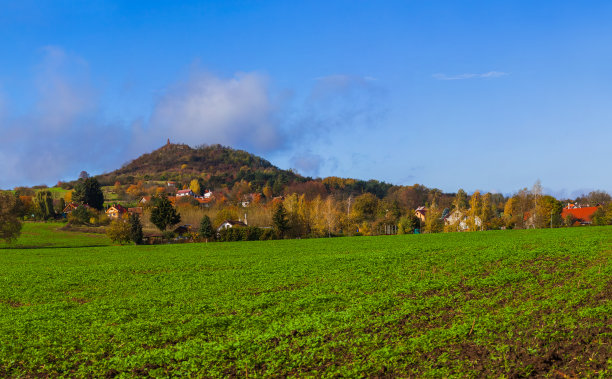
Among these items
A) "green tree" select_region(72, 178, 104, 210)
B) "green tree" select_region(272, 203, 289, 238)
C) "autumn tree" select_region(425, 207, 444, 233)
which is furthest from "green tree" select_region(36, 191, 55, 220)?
"autumn tree" select_region(425, 207, 444, 233)

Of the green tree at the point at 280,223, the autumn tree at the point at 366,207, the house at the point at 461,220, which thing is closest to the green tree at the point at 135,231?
the green tree at the point at 280,223

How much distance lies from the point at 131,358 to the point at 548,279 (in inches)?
697

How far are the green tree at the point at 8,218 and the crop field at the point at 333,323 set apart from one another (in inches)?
1936

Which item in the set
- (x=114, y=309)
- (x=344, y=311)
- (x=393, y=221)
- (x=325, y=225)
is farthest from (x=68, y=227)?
(x=344, y=311)

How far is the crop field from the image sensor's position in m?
11.2

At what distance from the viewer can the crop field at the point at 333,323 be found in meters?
11.2

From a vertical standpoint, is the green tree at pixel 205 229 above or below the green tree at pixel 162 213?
below

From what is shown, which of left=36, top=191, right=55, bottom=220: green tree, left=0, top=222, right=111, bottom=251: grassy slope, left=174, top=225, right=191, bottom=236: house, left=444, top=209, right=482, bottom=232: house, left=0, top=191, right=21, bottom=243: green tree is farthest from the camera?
left=36, top=191, right=55, bottom=220: green tree

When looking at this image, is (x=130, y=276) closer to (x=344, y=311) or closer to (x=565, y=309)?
(x=344, y=311)

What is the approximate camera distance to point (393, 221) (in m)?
105

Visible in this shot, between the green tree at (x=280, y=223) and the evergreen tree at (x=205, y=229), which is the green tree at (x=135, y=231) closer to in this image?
the evergreen tree at (x=205, y=229)

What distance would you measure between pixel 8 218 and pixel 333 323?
70.2 meters

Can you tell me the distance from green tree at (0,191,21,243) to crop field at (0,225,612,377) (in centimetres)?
4918

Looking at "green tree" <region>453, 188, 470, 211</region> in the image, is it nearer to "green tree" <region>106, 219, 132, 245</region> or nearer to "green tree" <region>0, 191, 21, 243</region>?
"green tree" <region>106, 219, 132, 245</region>
